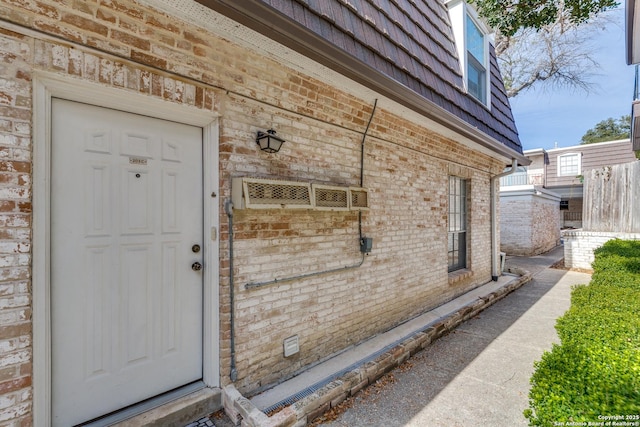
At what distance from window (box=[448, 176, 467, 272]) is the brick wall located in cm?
736

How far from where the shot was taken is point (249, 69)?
2.75 m

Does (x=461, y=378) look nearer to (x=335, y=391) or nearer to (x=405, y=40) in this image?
(x=335, y=391)

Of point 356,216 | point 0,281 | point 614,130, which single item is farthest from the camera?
point 614,130

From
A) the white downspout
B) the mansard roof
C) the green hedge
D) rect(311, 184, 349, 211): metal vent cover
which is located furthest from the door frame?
the white downspout

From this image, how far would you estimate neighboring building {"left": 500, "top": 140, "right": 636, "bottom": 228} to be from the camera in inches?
673

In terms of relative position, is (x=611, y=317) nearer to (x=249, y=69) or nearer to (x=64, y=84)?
(x=249, y=69)

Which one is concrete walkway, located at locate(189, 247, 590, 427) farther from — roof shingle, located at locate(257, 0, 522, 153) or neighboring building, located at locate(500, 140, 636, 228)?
neighboring building, located at locate(500, 140, 636, 228)

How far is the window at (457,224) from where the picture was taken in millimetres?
6250

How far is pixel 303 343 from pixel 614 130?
1589 inches

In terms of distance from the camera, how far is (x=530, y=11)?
4.52 m

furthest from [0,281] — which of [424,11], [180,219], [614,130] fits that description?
[614,130]

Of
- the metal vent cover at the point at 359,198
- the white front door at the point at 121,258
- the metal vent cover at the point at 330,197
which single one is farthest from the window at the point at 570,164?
the white front door at the point at 121,258

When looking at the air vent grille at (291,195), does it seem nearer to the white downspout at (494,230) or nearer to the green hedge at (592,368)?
the green hedge at (592,368)

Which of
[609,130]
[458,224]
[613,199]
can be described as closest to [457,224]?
[458,224]
